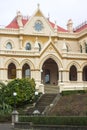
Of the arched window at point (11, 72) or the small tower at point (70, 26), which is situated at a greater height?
the small tower at point (70, 26)

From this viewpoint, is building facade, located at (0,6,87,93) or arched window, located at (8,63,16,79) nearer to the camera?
building facade, located at (0,6,87,93)

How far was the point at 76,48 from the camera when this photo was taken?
7081 cm

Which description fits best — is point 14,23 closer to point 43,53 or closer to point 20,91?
point 43,53

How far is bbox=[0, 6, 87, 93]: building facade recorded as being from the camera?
6006 centimetres

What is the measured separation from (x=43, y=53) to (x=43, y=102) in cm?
1036

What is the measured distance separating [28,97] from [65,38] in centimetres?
1943

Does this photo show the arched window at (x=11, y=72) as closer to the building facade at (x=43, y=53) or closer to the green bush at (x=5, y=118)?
the building facade at (x=43, y=53)

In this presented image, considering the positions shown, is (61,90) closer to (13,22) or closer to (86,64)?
(86,64)

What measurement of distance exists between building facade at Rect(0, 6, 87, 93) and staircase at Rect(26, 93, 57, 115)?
256 centimetres

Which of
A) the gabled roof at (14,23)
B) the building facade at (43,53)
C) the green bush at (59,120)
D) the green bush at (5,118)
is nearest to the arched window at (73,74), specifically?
the building facade at (43,53)

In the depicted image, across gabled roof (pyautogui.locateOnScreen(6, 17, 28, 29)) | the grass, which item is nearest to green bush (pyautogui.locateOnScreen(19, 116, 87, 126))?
the grass

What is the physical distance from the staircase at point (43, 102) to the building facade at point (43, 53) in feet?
8.39

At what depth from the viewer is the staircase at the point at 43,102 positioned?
5125 centimetres

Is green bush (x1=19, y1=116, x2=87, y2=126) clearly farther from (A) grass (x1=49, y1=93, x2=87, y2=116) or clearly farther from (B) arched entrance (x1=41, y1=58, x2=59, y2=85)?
(B) arched entrance (x1=41, y1=58, x2=59, y2=85)
